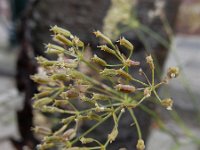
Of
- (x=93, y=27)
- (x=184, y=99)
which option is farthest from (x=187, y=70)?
(x=93, y=27)

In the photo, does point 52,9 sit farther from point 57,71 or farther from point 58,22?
point 57,71

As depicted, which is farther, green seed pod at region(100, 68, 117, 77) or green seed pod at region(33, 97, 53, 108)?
green seed pod at region(33, 97, 53, 108)

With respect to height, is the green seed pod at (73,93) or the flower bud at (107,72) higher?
the flower bud at (107,72)

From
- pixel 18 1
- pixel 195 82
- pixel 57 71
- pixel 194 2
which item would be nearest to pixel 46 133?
pixel 57 71

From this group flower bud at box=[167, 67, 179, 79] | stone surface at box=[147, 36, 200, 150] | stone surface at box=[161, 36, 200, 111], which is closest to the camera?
flower bud at box=[167, 67, 179, 79]

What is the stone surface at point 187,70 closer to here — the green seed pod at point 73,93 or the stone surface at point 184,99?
the stone surface at point 184,99

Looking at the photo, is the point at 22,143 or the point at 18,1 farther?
the point at 18,1

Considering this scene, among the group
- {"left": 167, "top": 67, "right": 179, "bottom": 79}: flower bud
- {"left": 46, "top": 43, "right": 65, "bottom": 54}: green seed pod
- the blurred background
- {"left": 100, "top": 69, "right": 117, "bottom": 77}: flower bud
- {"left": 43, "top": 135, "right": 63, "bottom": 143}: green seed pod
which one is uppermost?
the blurred background

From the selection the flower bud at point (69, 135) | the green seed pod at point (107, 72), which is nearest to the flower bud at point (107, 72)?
the green seed pod at point (107, 72)

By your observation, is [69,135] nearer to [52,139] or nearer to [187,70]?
[52,139]

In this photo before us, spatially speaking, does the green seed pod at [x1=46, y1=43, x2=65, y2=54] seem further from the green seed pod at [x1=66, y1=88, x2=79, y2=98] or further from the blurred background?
the blurred background

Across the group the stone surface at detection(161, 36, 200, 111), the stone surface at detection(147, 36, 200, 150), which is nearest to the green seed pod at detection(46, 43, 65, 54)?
the stone surface at detection(147, 36, 200, 150)
